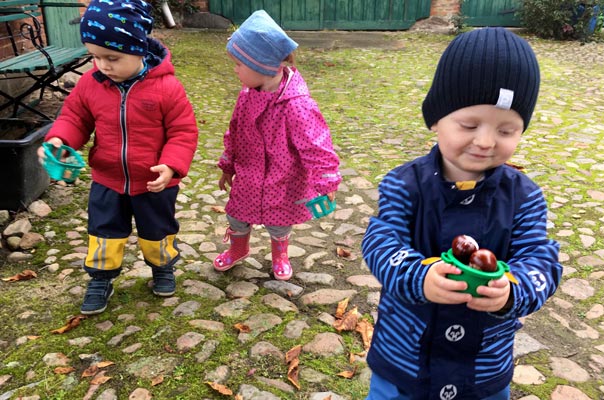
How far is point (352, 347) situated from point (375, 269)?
4.50ft

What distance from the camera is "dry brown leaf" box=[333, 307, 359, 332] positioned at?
9.75 ft

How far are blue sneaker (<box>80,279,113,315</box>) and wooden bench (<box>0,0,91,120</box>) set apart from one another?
2.88 meters

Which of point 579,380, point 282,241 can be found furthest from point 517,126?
point 282,241

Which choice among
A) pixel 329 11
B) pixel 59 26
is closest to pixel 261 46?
pixel 59 26

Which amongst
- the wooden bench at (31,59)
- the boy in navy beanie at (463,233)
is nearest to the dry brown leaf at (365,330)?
the boy in navy beanie at (463,233)

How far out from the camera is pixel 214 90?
8.05m

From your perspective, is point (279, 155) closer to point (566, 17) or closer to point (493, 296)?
point (493, 296)

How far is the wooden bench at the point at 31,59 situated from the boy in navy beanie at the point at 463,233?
4662 millimetres

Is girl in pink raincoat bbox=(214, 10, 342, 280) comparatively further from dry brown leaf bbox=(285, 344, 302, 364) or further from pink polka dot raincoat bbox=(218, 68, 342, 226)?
dry brown leaf bbox=(285, 344, 302, 364)

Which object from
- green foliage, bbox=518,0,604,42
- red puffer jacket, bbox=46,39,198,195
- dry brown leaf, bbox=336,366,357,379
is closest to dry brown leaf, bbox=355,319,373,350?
dry brown leaf, bbox=336,366,357,379

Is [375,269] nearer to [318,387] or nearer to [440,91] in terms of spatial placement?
[440,91]

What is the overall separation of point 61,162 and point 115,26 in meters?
0.68

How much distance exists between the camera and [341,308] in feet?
10.3

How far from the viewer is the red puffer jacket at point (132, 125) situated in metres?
2.72
